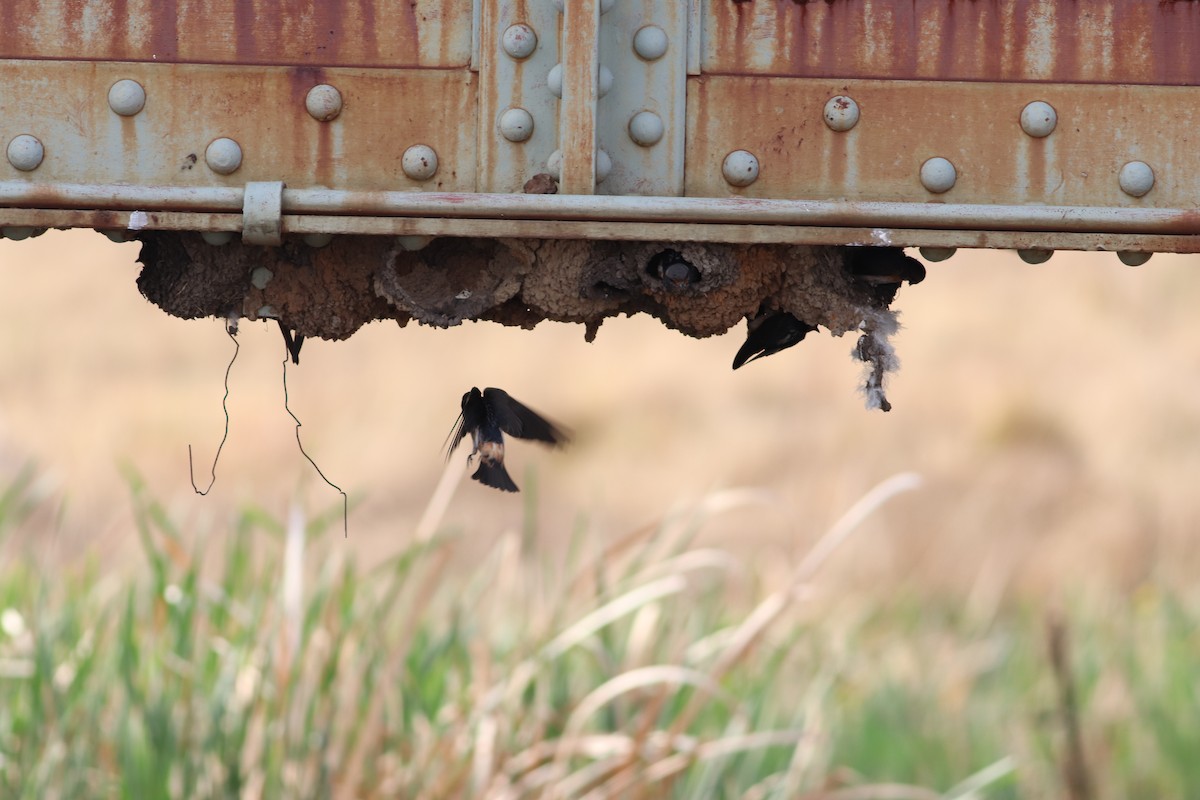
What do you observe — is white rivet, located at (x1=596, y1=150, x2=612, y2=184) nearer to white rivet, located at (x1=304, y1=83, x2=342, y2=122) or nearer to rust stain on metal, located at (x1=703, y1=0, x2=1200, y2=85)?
rust stain on metal, located at (x1=703, y1=0, x2=1200, y2=85)

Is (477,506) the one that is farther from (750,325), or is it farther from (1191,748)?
(750,325)

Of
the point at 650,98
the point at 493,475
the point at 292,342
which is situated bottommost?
the point at 493,475

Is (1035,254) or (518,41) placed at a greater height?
(518,41)

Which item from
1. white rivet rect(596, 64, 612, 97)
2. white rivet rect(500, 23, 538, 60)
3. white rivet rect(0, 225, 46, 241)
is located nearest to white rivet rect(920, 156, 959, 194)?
white rivet rect(596, 64, 612, 97)

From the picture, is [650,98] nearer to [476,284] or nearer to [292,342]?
[476,284]

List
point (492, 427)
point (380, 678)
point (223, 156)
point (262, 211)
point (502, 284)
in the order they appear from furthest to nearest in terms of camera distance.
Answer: point (380, 678), point (492, 427), point (502, 284), point (223, 156), point (262, 211)

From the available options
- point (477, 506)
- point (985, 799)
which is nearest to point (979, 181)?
point (985, 799)

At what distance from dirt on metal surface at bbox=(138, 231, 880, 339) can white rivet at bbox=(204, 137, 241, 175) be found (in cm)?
17

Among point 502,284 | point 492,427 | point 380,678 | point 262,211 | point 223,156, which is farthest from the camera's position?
point 380,678

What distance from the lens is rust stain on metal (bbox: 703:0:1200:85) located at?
2.02m

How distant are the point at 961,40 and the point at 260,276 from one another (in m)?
1.05

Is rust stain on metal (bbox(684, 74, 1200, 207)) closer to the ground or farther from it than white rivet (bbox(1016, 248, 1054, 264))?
farther from it

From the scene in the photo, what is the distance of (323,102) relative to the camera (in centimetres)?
199

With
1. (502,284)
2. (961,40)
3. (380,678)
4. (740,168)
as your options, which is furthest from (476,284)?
(380,678)
